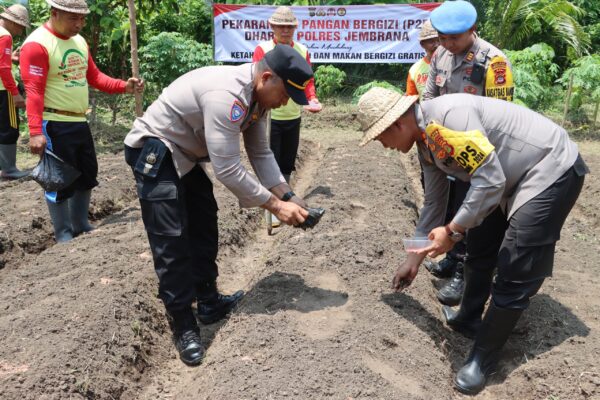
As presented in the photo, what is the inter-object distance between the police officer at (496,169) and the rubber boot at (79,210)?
3.08 meters

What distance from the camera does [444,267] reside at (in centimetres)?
461

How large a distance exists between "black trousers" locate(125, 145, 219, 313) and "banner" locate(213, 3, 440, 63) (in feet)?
25.3

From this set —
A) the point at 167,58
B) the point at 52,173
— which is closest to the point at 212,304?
the point at 52,173

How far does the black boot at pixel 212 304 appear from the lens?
12.6 feet

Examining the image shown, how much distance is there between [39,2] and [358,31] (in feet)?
21.1

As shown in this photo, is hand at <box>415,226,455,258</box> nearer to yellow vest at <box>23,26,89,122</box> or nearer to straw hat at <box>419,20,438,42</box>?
straw hat at <box>419,20,438,42</box>

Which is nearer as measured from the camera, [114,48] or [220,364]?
[220,364]

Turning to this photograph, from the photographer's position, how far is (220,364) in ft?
10.2

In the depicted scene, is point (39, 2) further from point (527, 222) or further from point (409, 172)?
point (527, 222)

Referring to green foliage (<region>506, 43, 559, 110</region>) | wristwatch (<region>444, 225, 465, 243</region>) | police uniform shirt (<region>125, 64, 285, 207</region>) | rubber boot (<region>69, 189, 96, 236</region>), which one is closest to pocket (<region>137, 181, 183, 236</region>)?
police uniform shirt (<region>125, 64, 285, 207</region>)

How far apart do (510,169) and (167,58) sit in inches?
342

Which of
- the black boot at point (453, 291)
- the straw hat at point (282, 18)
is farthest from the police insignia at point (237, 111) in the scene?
the straw hat at point (282, 18)

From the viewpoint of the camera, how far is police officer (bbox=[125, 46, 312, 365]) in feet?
9.54

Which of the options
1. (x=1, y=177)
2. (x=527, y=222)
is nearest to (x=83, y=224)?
(x=1, y=177)
